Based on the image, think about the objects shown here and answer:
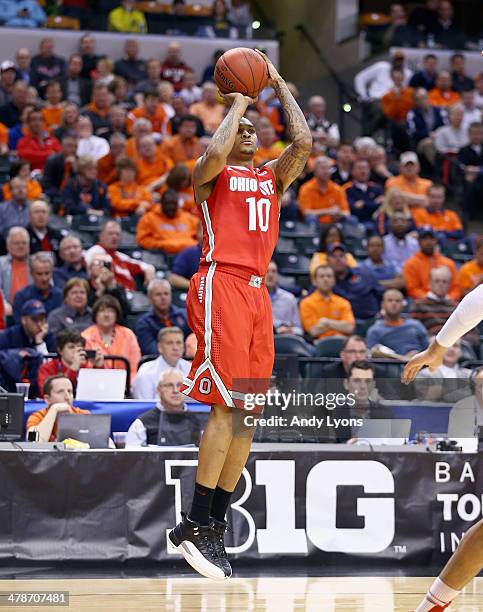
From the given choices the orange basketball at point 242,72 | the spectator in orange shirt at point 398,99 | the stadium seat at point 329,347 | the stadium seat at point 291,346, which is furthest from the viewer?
the spectator in orange shirt at point 398,99

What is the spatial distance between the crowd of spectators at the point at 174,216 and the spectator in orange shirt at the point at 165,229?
15 millimetres

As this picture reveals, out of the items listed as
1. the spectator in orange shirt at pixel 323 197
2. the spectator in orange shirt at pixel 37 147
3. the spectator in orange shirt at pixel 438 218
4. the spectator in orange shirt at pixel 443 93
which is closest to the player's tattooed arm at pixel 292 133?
the spectator in orange shirt at pixel 323 197

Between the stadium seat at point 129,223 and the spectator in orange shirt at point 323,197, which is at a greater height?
the spectator in orange shirt at point 323,197

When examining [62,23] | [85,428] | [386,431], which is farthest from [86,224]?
[62,23]

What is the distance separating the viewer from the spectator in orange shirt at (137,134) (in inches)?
559

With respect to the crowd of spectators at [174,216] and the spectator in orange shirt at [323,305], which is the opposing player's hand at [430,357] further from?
the spectator in orange shirt at [323,305]

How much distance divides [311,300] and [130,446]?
3.83 m

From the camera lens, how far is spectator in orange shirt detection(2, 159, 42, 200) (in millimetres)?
12633

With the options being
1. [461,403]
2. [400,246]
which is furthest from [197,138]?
[461,403]

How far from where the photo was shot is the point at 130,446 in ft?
26.5

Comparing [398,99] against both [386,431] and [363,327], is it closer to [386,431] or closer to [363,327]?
[363,327]

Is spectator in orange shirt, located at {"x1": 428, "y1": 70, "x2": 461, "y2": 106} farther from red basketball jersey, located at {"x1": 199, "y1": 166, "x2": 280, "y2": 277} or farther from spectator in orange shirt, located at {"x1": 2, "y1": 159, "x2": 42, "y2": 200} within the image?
red basketball jersey, located at {"x1": 199, "y1": 166, "x2": 280, "y2": 277}

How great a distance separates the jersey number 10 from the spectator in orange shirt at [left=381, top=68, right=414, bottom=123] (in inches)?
483

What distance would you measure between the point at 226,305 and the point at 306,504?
251cm
